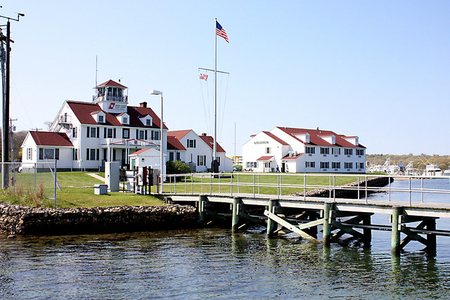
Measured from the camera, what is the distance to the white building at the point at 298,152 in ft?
246

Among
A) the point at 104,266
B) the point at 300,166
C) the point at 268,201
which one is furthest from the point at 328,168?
the point at 104,266

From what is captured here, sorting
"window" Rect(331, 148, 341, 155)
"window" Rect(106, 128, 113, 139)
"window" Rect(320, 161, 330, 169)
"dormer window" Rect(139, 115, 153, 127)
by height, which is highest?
"dormer window" Rect(139, 115, 153, 127)

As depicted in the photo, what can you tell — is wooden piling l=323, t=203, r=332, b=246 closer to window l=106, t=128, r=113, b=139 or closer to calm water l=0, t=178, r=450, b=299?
calm water l=0, t=178, r=450, b=299

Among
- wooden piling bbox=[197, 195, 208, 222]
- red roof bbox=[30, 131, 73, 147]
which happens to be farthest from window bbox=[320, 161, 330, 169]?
wooden piling bbox=[197, 195, 208, 222]

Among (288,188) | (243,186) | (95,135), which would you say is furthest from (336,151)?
(243,186)

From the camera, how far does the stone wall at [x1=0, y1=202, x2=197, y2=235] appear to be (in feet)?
69.4

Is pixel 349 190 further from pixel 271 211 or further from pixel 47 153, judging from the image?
pixel 47 153

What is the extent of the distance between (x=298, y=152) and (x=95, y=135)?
117 ft

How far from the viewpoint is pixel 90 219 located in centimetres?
2228

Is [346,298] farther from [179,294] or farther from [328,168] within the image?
[328,168]

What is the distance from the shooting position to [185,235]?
22.0 metres

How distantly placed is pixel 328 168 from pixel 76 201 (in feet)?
197

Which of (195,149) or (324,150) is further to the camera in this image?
(324,150)

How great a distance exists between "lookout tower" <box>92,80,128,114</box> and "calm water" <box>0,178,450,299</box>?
36.2m
